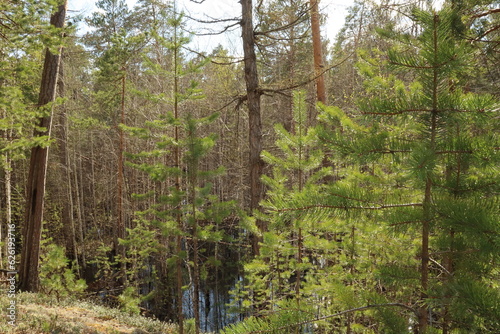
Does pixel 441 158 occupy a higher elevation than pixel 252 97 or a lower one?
lower

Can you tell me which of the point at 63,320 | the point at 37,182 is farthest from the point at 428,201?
the point at 37,182

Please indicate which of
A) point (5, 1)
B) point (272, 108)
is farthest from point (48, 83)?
point (272, 108)

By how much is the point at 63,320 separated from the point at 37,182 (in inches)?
142

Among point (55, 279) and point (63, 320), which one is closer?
point (63, 320)

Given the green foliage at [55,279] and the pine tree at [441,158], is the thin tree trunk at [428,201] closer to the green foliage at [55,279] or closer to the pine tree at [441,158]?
the pine tree at [441,158]

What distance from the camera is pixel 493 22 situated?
12.4ft

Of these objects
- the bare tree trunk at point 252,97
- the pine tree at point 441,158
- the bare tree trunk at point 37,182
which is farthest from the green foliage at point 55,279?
the pine tree at point 441,158

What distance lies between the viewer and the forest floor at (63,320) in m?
5.48

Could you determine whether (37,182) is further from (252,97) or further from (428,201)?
(428,201)

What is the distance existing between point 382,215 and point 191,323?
8.57 meters

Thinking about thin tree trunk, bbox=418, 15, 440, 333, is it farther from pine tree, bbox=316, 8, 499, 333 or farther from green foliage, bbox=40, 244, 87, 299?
green foliage, bbox=40, 244, 87, 299

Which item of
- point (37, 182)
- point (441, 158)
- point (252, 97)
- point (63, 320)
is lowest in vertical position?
point (63, 320)

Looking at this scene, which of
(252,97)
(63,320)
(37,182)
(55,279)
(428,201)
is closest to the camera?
(428,201)

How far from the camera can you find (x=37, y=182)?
807 centimetres
